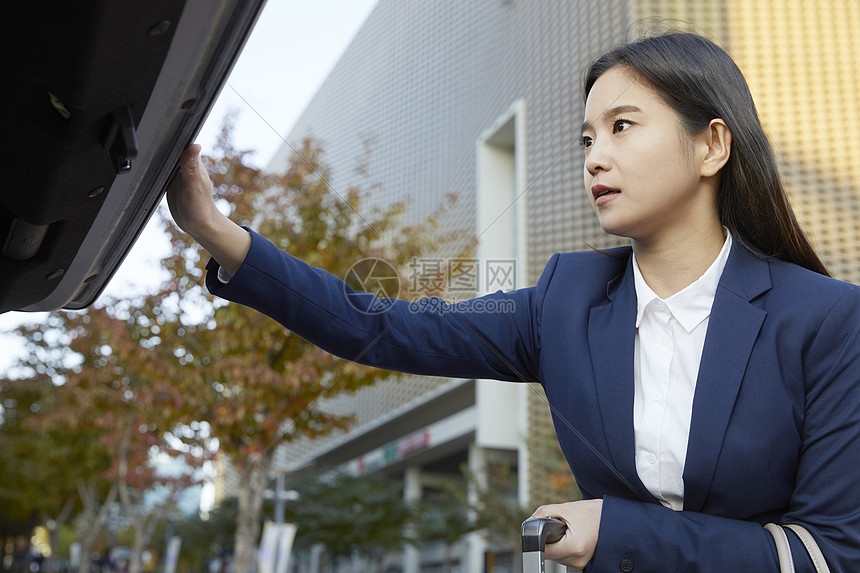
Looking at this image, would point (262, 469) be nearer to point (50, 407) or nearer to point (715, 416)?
point (715, 416)

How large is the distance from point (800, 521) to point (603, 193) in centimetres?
58

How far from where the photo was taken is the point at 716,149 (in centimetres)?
143

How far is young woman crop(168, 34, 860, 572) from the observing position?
118 centimetres

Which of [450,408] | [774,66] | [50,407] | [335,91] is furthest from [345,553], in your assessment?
[335,91]

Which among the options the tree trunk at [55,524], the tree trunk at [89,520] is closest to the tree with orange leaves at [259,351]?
the tree trunk at [89,520]

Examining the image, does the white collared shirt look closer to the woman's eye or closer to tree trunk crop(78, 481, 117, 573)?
the woman's eye

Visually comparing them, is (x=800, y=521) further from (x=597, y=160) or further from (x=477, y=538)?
(x=477, y=538)

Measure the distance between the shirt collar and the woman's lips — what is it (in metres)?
0.17

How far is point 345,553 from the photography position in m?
31.8

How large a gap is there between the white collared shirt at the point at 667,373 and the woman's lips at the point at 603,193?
0.56 feet

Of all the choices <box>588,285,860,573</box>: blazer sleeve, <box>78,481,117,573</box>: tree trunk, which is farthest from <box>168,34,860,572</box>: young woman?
<box>78,481,117,573</box>: tree trunk

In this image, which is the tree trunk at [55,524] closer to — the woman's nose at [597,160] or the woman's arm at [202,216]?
the woman's arm at [202,216]

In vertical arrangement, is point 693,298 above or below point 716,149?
below

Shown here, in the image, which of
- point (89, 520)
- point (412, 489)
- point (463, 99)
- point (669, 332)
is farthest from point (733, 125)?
point (412, 489)
